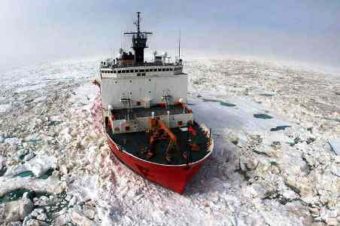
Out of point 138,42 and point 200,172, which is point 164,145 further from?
point 138,42

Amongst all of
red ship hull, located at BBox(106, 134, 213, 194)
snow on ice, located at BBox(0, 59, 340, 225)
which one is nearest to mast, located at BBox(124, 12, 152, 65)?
snow on ice, located at BBox(0, 59, 340, 225)

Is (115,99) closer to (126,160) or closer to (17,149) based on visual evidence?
(126,160)

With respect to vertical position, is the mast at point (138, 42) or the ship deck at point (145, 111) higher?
the mast at point (138, 42)

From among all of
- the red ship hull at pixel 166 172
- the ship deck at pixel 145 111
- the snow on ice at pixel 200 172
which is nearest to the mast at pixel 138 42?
the ship deck at pixel 145 111

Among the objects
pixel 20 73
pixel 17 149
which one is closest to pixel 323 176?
pixel 17 149

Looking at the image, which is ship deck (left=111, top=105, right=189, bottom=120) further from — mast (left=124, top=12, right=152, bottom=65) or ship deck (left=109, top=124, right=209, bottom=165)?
mast (left=124, top=12, right=152, bottom=65)

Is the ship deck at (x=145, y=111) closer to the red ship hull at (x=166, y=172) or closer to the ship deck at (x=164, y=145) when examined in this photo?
the ship deck at (x=164, y=145)
